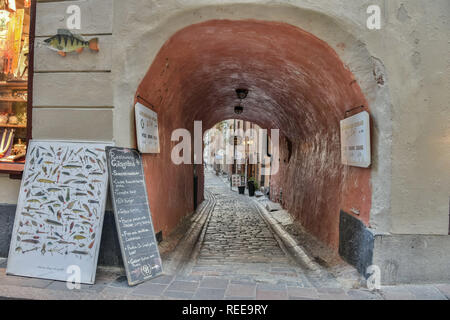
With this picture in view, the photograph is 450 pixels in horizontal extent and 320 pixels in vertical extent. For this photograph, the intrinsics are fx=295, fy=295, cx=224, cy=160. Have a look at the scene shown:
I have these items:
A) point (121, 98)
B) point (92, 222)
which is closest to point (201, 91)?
point (121, 98)

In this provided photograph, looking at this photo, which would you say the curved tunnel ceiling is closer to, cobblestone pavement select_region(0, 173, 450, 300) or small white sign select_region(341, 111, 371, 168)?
small white sign select_region(341, 111, 371, 168)

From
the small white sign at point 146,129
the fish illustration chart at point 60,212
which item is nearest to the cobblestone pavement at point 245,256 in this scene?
the fish illustration chart at point 60,212

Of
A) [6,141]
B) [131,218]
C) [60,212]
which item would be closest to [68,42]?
[6,141]

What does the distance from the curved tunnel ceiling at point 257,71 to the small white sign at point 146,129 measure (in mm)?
254

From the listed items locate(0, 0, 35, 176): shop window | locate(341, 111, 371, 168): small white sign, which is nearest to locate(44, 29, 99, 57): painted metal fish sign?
locate(0, 0, 35, 176): shop window

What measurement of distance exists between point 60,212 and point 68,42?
91.7 inches

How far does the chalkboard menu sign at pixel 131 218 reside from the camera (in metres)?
3.57

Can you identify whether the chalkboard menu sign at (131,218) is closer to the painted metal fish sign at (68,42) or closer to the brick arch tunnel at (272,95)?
the brick arch tunnel at (272,95)

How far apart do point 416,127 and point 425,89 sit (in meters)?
0.49

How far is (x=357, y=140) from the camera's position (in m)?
3.97

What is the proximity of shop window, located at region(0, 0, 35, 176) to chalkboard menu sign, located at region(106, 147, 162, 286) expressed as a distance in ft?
6.61
